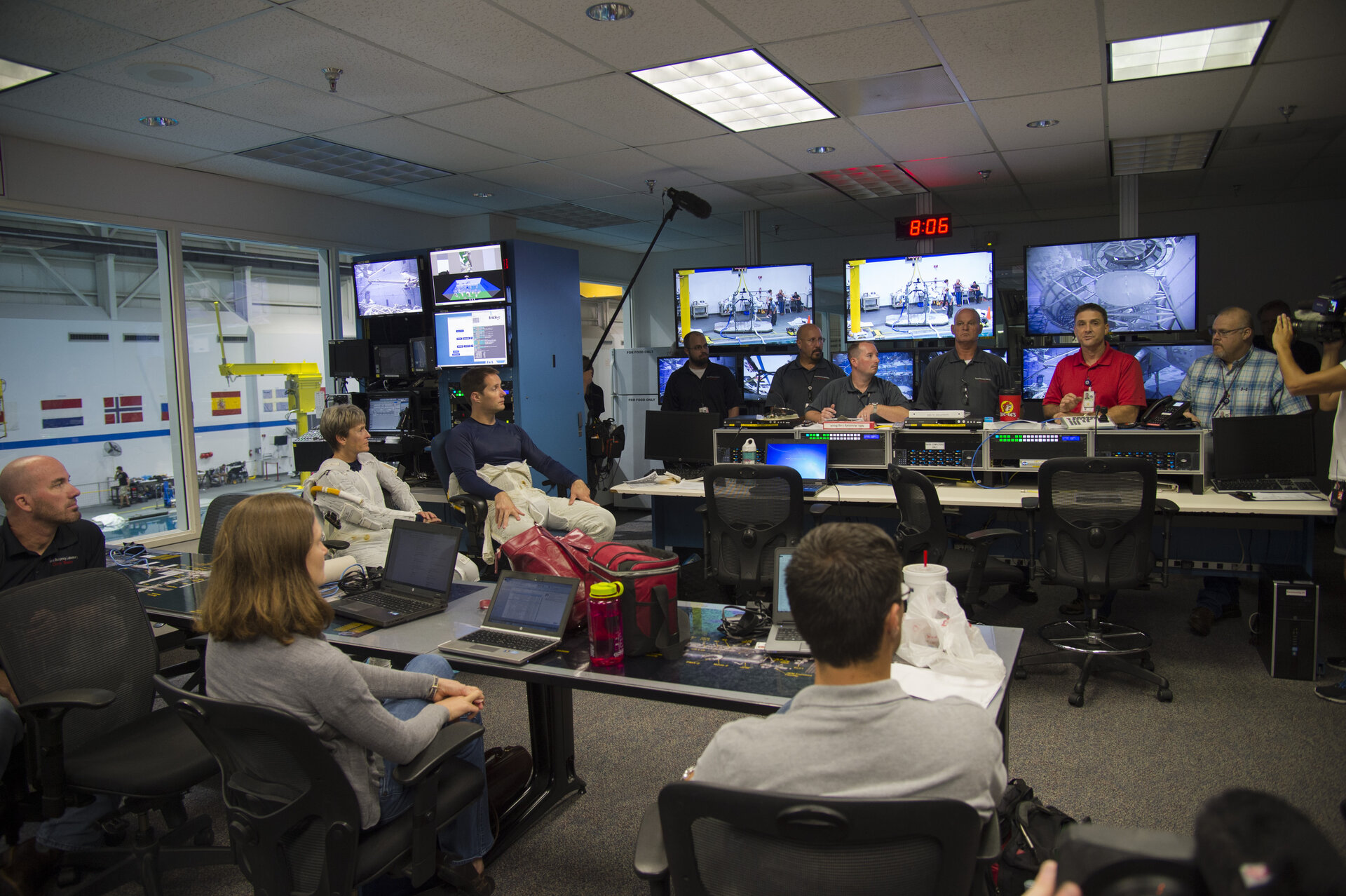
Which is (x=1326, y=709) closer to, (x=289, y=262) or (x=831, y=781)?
(x=831, y=781)

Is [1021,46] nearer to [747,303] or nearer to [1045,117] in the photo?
[1045,117]

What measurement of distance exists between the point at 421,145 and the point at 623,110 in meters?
1.44

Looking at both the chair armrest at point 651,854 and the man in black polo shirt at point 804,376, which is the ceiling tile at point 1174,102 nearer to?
the man in black polo shirt at point 804,376

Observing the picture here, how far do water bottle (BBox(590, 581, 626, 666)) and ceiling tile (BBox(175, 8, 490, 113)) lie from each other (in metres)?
2.72

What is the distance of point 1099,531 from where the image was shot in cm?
325

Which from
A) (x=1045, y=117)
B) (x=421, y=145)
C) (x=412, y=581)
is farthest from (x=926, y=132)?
(x=412, y=581)

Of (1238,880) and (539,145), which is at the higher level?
(539,145)

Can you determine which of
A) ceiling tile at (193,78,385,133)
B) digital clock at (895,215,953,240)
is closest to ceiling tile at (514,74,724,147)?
ceiling tile at (193,78,385,133)

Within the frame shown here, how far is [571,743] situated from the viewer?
2641mm

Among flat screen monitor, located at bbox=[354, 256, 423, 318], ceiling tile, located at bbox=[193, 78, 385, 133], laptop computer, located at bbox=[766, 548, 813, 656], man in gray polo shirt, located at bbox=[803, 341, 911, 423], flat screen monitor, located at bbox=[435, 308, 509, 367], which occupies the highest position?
ceiling tile, located at bbox=[193, 78, 385, 133]

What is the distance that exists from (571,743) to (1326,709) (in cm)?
290

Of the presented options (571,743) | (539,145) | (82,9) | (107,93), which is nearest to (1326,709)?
(571,743)

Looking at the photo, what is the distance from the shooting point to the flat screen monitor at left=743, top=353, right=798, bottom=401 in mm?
7367

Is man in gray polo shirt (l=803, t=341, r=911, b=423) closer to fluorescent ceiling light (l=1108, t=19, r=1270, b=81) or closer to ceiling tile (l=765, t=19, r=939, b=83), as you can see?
ceiling tile (l=765, t=19, r=939, b=83)
